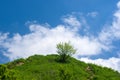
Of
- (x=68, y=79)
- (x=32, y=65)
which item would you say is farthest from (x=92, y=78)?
(x=68, y=79)

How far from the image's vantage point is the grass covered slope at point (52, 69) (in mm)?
101875

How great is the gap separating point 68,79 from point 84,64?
5120cm

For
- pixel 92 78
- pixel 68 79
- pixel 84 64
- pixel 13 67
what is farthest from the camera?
pixel 84 64

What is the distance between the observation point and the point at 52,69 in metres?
107

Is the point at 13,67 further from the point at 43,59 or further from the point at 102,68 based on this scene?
the point at 102,68

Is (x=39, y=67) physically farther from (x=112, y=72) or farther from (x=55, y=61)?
(x=112, y=72)

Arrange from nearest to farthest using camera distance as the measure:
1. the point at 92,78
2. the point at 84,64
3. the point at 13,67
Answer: the point at 92,78 < the point at 13,67 < the point at 84,64

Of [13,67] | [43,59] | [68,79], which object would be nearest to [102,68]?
[43,59]

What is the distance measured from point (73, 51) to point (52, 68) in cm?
1093

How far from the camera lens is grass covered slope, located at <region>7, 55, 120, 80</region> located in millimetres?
101875

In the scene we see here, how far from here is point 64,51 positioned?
4525 inches

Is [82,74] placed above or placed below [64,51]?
below

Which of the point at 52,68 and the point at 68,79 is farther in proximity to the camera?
the point at 52,68

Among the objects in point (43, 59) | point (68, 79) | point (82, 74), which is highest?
point (43, 59)
